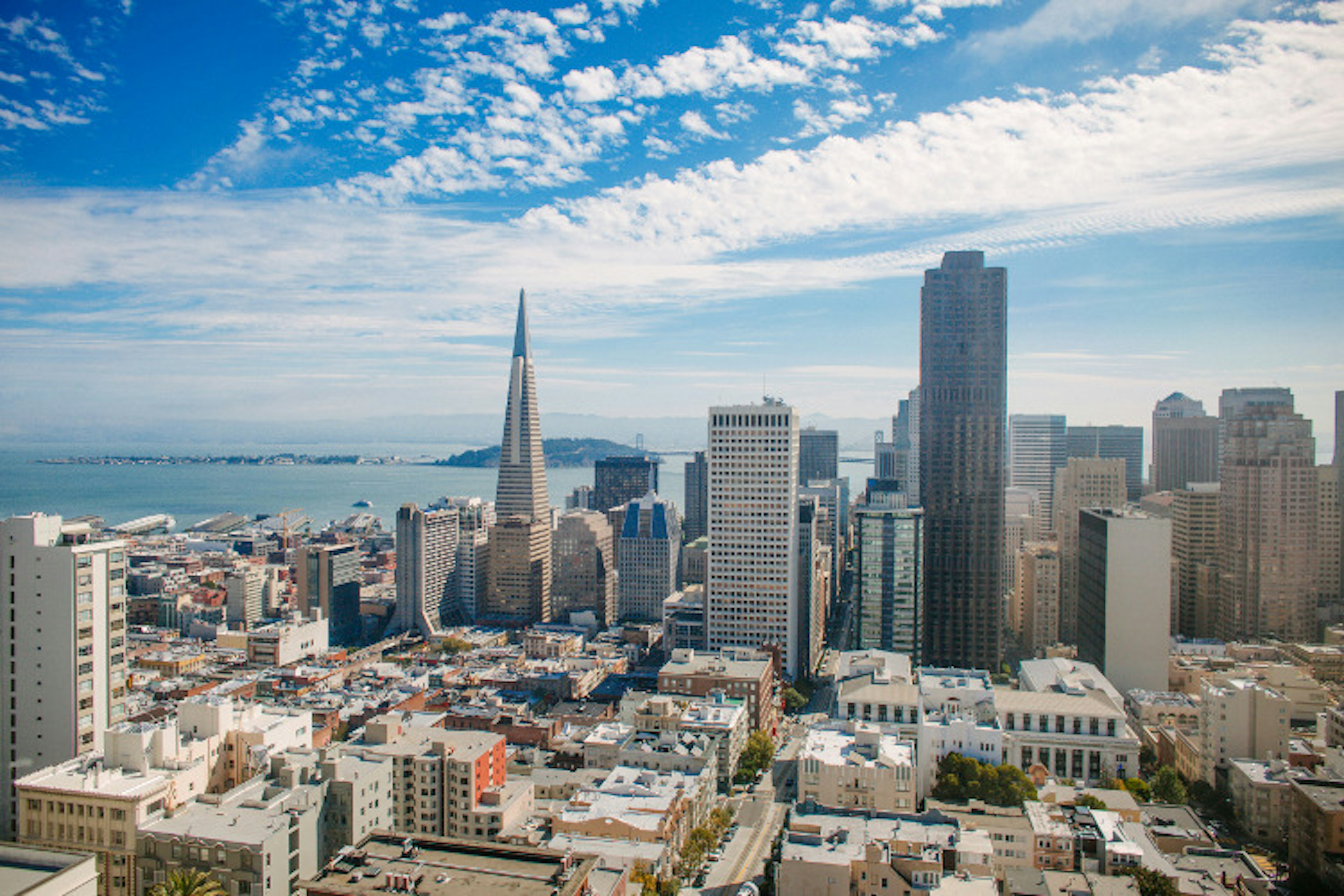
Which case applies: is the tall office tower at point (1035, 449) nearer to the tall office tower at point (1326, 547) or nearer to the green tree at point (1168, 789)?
the tall office tower at point (1326, 547)

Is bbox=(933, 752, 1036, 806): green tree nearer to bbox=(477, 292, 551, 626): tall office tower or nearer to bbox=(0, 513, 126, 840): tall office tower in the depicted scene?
bbox=(0, 513, 126, 840): tall office tower

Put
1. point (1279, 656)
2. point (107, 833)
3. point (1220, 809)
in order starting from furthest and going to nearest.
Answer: point (1279, 656), point (1220, 809), point (107, 833)

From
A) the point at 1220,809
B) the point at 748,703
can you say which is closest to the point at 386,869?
the point at 748,703

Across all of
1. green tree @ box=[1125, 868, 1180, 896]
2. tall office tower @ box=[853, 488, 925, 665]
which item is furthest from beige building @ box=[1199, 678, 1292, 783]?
tall office tower @ box=[853, 488, 925, 665]

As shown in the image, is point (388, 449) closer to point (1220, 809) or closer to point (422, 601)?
point (422, 601)

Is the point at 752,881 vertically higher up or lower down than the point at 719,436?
lower down

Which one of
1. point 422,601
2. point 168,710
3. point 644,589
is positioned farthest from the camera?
point 644,589
